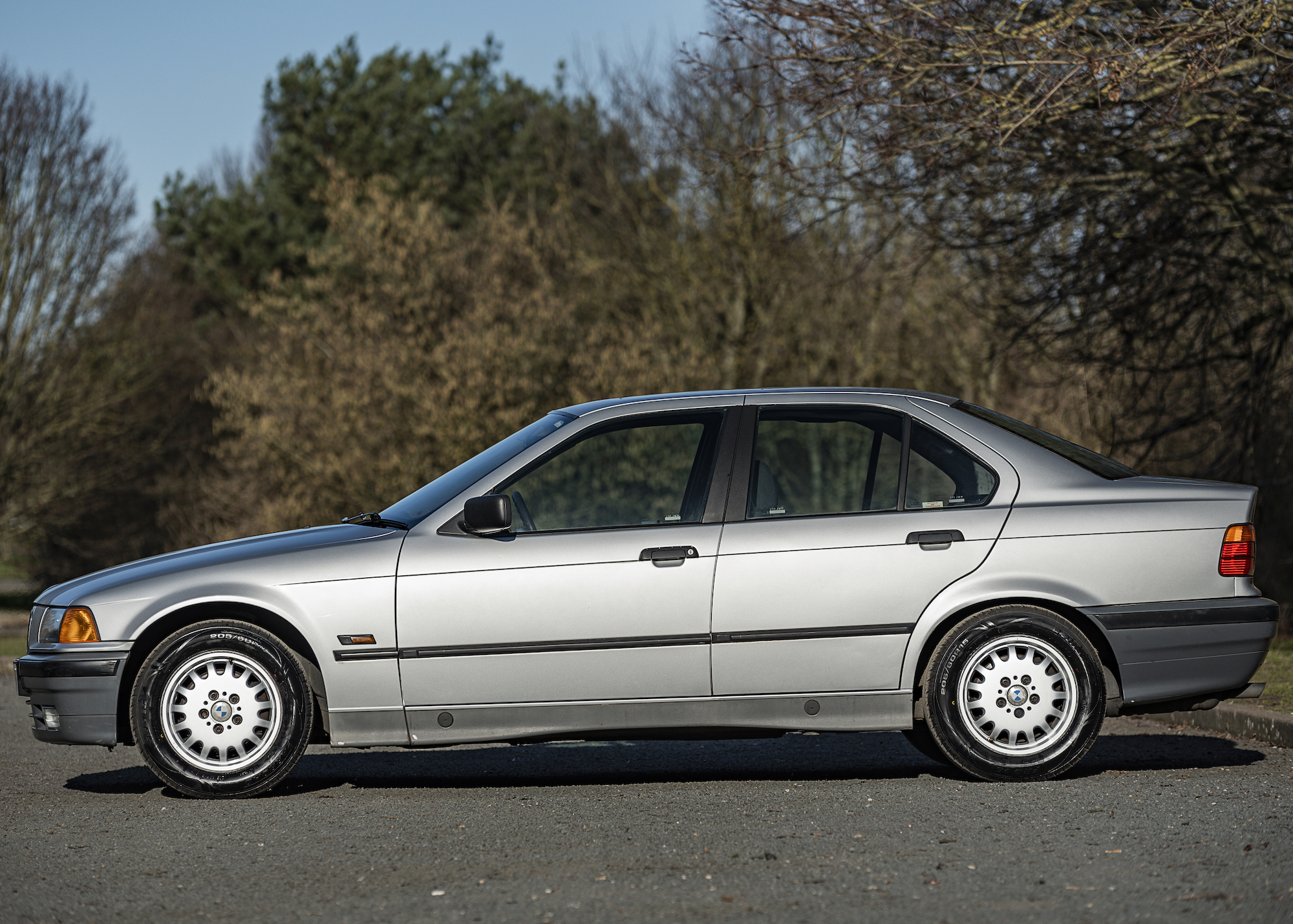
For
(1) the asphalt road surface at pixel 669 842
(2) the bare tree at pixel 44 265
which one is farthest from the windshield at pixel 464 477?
(2) the bare tree at pixel 44 265

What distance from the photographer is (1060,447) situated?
6.40 m

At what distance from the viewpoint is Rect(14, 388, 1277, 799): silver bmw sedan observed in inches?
230

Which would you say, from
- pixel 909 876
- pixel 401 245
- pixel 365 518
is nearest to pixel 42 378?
pixel 401 245

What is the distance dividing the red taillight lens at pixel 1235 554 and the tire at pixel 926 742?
4.79ft

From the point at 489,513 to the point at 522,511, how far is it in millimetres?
486

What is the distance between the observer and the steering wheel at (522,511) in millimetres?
6227

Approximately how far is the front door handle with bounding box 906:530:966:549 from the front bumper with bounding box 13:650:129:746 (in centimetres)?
341

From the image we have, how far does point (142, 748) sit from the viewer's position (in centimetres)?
589

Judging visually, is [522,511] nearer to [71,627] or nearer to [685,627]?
[685,627]

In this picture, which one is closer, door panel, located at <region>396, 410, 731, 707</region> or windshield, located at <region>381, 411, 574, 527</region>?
door panel, located at <region>396, 410, 731, 707</region>

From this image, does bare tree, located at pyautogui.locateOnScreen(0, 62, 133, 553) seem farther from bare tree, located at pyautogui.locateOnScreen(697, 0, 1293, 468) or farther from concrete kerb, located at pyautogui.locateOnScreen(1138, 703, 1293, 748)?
concrete kerb, located at pyautogui.locateOnScreen(1138, 703, 1293, 748)

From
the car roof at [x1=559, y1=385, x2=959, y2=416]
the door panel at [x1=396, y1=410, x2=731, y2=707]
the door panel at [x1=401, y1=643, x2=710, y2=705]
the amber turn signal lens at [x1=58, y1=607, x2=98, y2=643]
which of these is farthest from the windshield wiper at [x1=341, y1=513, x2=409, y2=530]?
the amber turn signal lens at [x1=58, y1=607, x2=98, y2=643]

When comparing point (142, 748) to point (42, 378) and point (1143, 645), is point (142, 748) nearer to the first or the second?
point (1143, 645)

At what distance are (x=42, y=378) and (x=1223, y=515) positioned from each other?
2036 centimetres
